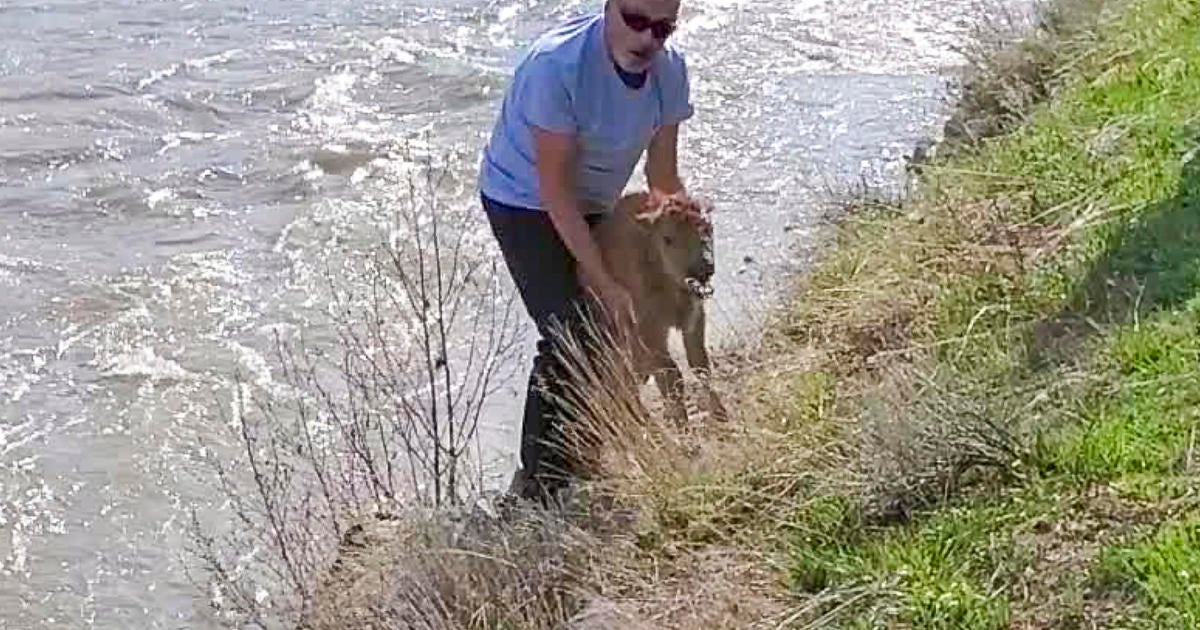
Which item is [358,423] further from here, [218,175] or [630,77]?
[218,175]

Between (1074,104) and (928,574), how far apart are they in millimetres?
4088

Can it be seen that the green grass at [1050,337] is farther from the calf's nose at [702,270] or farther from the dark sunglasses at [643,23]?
the dark sunglasses at [643,23]

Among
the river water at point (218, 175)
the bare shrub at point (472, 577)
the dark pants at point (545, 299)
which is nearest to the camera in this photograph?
the bare shrub at point (472, 577)

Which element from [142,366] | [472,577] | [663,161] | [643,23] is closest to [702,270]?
[663,161]

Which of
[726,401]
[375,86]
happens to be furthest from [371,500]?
[375,86]

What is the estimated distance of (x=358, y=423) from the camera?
21.3ft

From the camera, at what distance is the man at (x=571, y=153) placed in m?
5.55

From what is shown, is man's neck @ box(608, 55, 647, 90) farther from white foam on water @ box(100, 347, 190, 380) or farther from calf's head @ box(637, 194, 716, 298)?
white foam on water @ box(100, 347, 190, 380)

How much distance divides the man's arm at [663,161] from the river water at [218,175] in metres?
1.38

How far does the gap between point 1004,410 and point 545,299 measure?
169cm

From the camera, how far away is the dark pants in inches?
235

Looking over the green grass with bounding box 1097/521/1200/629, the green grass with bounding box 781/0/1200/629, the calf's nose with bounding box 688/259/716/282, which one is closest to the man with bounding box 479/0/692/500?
the calf's nose with bounding box 688/259/716/282

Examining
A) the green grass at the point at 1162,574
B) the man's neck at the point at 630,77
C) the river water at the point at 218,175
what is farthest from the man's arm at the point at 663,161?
the green grass at the point at 1162,574

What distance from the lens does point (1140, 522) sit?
4.32 metres
